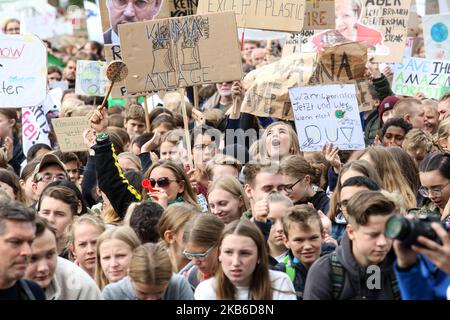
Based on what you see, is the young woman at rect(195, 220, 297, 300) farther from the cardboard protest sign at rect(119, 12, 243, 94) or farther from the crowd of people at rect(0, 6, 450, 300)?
the cardboard protest sign at rect(119, 12, 243, 94)

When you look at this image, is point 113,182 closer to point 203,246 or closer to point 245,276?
point 203,246

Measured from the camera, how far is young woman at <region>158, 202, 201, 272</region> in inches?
294

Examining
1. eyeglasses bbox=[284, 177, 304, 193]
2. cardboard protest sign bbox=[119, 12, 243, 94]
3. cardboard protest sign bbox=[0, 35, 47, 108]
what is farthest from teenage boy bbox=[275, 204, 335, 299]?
cardboard protest sign bbox=[0, 35, 47, 108]

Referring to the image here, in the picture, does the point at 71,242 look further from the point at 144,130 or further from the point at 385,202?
the point at 144,130

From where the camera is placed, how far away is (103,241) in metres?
7.05

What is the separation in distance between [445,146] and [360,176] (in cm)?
212

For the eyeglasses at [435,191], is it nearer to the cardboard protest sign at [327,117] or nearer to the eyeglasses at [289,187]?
the eyeglasses at [289,187]

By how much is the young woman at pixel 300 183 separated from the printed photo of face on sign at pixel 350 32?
4.76 m

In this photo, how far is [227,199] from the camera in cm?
823

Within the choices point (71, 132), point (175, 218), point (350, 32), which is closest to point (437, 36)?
point (350, 32)

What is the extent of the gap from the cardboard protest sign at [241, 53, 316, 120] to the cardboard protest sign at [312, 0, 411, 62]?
1.86 m

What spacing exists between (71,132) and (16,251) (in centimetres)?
632

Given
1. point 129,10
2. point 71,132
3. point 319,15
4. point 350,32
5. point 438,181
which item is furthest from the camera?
point 350,32

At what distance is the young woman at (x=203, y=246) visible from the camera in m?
6.94
